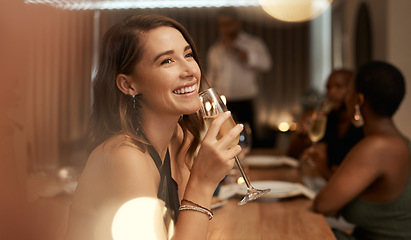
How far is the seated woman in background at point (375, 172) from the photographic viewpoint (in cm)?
152

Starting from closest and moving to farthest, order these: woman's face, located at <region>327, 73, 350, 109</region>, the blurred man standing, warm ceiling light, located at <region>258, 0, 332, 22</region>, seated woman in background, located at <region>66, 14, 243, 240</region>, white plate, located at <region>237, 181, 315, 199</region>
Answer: seated woman in background, located at <region>66, 14, 243, 240</region> < white plate, located at <region>237, 181, 315, 199</region> < woman's face, located at <region>327, 73, 350, 109</region> < the blurred man standing < warm ceiling light, located at <region>258, 0, 332, 22</region>

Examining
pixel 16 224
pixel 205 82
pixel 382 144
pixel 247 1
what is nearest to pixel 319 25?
pixel 247 1

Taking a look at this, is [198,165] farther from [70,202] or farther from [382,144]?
[382,144]

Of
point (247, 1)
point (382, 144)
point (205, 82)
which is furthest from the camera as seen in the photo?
point (247, 1)

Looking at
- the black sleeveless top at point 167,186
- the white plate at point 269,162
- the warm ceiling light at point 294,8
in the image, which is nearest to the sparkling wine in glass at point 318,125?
the white plate at point 269,162

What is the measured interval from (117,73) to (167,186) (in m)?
0.32

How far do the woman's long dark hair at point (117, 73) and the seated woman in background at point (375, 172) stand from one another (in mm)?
750

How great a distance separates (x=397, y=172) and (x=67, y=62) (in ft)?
4.14

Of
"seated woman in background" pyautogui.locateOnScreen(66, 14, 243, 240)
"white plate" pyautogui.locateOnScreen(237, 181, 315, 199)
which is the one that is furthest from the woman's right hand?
"white plate" pyautogui.locateOnScreen(237, 181, 315, 199)

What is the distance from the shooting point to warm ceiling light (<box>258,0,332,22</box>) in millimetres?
6562

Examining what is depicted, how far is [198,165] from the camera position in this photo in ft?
2.83

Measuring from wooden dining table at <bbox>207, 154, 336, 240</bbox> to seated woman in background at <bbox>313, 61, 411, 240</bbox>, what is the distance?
0.11 metres

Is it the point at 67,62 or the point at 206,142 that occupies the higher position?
the point at 67,62

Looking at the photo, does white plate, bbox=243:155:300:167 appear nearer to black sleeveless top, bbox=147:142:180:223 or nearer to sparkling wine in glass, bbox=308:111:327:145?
sparkling wine in glass, bbox=308:111:327:145
